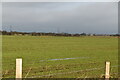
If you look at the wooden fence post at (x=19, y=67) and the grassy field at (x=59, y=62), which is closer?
the wooden fence post at (x=19, y=67)

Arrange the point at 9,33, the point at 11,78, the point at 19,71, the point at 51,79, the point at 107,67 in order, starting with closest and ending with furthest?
1. the point at 19,71
2. the point at 107,67
3. the point at 51,79
4. the point at 11,78
5. the point at 9,33

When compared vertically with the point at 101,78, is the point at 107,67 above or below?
above

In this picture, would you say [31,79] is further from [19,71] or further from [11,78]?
[19,71]

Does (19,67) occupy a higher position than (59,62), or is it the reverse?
(19,67)

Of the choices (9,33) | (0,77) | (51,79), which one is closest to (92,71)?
(51,79)

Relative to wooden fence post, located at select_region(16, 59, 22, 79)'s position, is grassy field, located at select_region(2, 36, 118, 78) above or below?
below

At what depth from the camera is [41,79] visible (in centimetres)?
1244

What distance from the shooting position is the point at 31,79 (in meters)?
12.7

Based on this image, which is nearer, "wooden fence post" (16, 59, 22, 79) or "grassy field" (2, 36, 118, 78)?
"wooden fence post" (16, 59, 22, 79)

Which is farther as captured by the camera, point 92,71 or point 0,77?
point 92,71

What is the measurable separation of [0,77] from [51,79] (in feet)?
9.72

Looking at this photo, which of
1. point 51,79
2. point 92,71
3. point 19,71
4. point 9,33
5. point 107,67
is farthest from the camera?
point 9,33

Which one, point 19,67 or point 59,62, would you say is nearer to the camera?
point 19,67

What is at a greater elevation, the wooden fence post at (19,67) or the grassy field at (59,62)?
the wooden fence post at (19,67)
